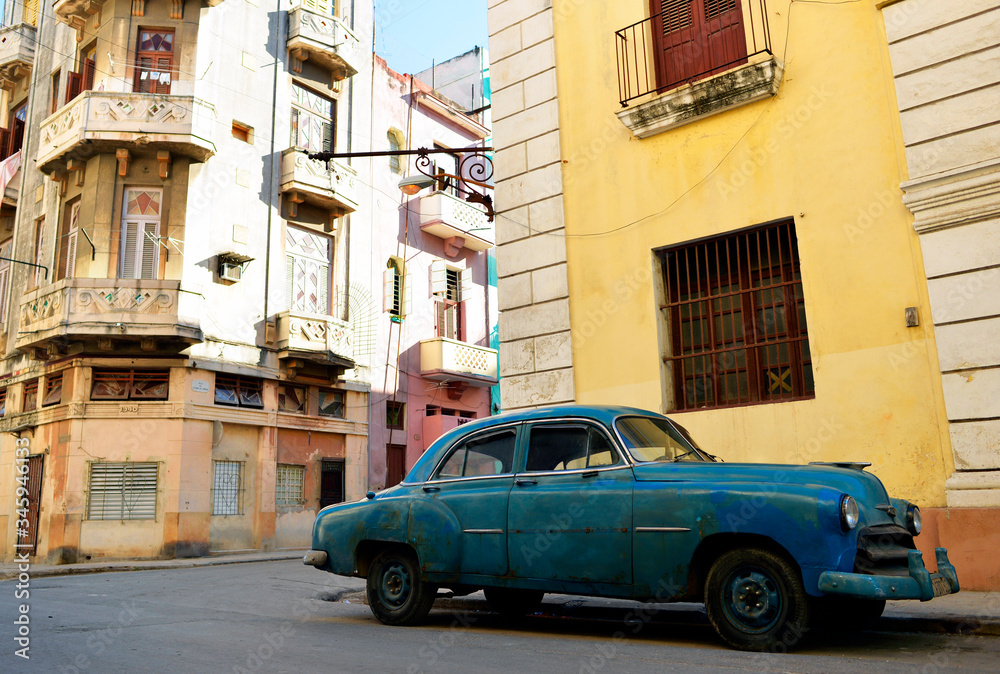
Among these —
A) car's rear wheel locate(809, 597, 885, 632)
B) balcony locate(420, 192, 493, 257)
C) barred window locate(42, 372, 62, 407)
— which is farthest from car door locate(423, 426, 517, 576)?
balcony locate(420, 192, 493, 257)

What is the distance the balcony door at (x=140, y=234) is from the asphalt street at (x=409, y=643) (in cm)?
1211

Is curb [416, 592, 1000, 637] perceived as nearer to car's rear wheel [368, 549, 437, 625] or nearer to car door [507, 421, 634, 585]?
car's rear wheel [368, 549, 437, 625]

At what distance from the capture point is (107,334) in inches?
709

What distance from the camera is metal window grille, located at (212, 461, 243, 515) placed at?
19.3 metres

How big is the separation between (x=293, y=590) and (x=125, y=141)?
13.7 metres

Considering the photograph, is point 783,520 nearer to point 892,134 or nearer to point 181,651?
point 181,651

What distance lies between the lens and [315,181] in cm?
2194

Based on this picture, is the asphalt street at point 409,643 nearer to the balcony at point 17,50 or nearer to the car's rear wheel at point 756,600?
the car's rear wheel at point 756,600

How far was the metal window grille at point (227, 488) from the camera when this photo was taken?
1934 centimetres

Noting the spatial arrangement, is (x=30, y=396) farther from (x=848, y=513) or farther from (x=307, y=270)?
(x=848, y=513)

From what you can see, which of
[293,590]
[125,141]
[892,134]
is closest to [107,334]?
[125,141]

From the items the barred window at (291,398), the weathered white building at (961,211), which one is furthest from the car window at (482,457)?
the barred window at (291,398)

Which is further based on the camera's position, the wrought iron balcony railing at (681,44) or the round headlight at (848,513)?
the wrought iron balcony railing at (681,44)

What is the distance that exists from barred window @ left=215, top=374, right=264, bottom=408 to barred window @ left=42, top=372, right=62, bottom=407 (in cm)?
363
